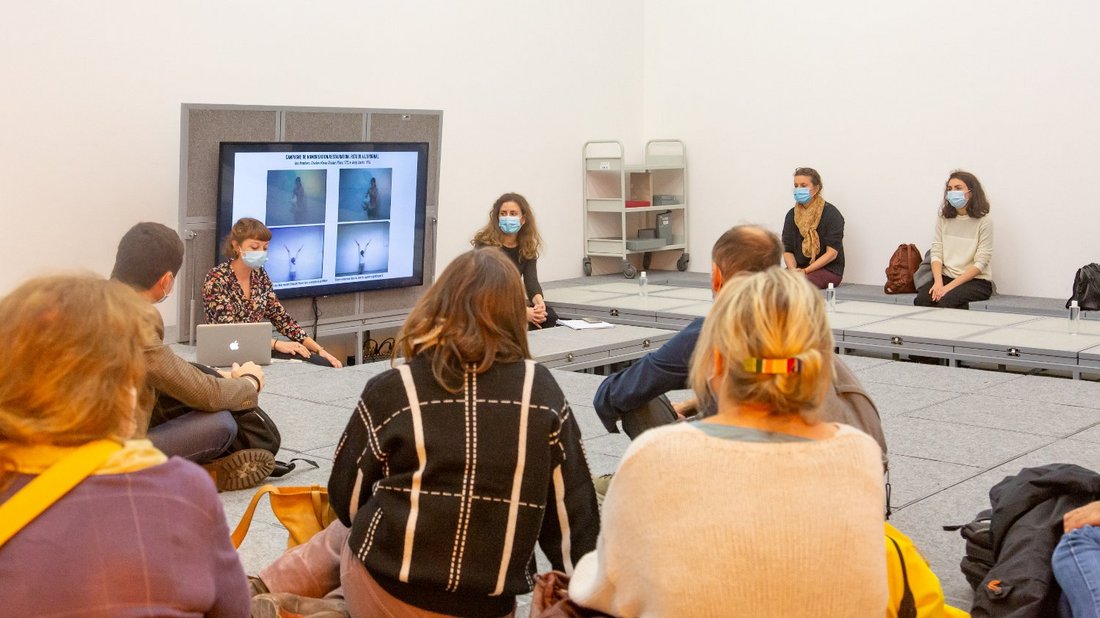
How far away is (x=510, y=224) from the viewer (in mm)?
7191

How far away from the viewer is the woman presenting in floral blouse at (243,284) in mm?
6012

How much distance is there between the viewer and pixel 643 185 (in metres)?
11.2

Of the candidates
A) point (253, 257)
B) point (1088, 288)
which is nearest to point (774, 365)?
point (253, 257)

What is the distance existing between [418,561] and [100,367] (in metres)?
0.87

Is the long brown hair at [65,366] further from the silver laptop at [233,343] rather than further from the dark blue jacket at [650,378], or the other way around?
the silver laptop at [233,343]

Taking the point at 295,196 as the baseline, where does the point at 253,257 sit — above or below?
below

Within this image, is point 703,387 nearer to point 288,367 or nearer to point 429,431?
point 429,431

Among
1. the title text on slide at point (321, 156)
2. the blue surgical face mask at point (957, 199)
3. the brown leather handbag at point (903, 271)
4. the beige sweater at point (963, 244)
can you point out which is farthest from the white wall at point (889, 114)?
the title text on slide at point (321, 156)

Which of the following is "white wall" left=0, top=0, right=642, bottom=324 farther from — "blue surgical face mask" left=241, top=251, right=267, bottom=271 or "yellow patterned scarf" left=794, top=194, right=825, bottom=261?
"yellow patterned scarf" left=794, top=194, right=825, bottom=261

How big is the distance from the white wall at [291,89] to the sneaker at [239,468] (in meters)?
1.84

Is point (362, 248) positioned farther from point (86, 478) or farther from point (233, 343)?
point (86, 478)

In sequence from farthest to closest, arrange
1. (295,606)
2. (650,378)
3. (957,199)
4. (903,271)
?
1. (903,271)
2. (957,199)
3. (650,378)
4. (295,606)

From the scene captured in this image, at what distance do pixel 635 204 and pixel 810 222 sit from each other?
1850mm

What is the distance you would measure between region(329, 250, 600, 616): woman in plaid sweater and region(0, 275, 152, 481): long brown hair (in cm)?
73
